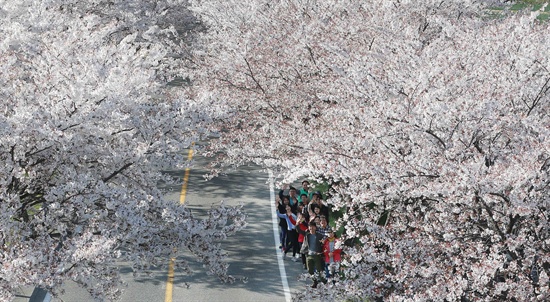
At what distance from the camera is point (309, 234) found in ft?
47.5

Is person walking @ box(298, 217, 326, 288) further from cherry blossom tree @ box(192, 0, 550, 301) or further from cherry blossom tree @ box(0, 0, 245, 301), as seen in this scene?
cherry blossom tree @ box(0, 0, 245, 301)

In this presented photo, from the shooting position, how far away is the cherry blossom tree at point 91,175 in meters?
9.76

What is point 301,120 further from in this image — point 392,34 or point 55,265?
point 55,265

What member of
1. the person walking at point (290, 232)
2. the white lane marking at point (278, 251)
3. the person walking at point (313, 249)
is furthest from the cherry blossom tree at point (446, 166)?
the white lane marking at point (278, 251)

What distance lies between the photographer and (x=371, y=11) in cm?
1980

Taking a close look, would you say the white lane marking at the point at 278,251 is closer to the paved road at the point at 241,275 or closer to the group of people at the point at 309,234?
the paved road at the point at 241,275

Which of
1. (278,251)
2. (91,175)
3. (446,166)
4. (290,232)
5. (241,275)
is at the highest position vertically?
(446,166)

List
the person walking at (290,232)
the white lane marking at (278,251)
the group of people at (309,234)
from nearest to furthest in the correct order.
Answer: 1. the group of people at (309,234)
2. the white lane marking at (278,251)
3. the person walking at (290,232)

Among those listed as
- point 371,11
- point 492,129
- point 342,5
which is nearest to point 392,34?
point 371,11

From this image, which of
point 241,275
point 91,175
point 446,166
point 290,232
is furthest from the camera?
point 290,232

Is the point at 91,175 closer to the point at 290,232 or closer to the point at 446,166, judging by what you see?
the point at 446,166

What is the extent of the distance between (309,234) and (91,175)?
5.02 meters

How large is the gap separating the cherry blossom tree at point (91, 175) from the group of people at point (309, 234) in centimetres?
310

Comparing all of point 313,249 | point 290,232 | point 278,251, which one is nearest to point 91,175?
point 313,249
